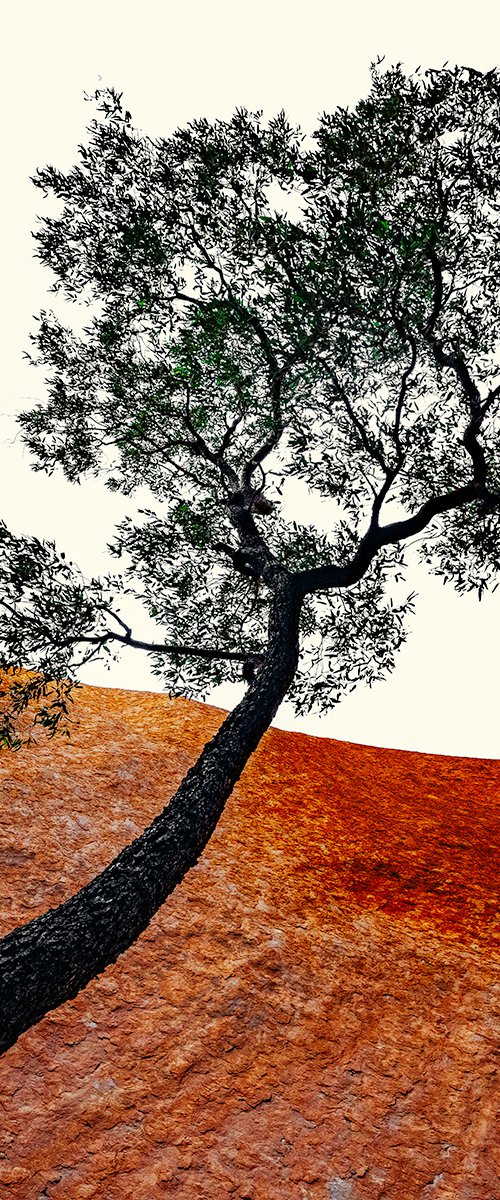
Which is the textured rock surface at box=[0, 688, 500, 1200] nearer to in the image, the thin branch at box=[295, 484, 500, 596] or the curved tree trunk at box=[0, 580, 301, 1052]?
the curved tree trunk at box=[0, 580, 301, 1052]

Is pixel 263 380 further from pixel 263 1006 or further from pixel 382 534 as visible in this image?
pixel 263 1006

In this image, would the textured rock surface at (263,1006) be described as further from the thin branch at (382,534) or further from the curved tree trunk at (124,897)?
the thin branch at (382,534)

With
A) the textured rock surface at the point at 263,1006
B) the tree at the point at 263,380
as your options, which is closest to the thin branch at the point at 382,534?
the tree at the point at 263,380

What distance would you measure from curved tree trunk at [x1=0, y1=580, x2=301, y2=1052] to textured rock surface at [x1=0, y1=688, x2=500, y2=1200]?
1930 millimetres

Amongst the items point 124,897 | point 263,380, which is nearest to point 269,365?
point 263,380

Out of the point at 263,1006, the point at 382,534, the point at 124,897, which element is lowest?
the point at 263,1006

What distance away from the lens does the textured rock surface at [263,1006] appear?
6945 millimetres

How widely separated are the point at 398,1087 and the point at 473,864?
421cm

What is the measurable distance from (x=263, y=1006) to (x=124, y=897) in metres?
2.95

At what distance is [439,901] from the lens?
10547 millimetres

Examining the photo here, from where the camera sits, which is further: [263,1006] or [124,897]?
[263,1006]

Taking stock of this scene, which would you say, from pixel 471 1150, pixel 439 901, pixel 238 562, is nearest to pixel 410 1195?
pixel 471 1150

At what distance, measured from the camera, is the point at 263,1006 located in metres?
8.51

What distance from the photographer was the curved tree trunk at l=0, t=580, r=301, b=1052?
18.5 feet
